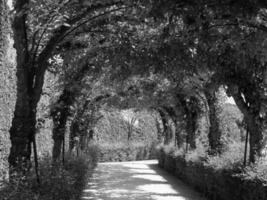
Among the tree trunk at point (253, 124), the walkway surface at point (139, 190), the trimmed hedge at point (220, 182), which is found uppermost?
the tree trunk at point (253, 124)

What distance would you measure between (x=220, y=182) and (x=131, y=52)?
12.8 feet

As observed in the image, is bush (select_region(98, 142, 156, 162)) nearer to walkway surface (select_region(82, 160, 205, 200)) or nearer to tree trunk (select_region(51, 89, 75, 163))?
walkway surface (select_region(82, 160, 205, 200))

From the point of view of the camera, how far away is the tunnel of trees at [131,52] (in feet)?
19.6

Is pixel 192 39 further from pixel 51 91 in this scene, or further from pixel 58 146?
pixel 51 91

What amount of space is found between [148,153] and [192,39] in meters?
30.5

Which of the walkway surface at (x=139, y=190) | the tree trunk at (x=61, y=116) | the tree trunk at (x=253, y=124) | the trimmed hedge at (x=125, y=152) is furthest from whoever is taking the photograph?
the trimmed hedge at (x=125, y=152)

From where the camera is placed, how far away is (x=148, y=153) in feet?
125

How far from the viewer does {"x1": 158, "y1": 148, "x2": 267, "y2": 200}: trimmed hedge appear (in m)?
8.50

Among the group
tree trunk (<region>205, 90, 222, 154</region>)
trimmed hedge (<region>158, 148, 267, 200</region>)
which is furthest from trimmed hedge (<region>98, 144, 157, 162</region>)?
tree trunk (<region>205, 90, 222, 154</region>)

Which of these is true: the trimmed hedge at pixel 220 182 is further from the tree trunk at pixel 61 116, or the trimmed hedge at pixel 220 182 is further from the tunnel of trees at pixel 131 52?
the tree trunk at pixel 61 116

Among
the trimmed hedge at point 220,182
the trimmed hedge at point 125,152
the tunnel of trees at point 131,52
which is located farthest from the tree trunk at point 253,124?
the trimmed hedge at point 125,152

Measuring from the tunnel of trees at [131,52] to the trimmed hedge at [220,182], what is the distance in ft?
2.51

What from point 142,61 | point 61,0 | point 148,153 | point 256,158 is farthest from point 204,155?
point 148,153

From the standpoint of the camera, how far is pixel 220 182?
10969mm
